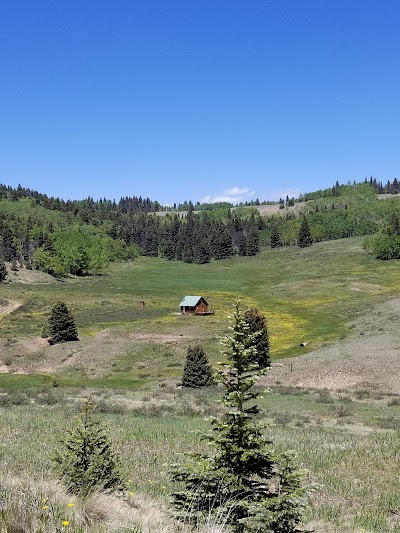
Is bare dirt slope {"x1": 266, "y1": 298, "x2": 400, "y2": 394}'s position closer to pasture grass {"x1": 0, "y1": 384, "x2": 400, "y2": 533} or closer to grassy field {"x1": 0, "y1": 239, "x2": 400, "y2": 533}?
grassy field {"x1": 0, "y1": 239, "x2": 400, "y2": 533}

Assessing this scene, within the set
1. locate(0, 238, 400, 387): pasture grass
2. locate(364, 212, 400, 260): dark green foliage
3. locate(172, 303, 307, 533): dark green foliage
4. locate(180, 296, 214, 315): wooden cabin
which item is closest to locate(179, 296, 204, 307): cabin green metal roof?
locate(180, 296, 214, 315): wooden cabin

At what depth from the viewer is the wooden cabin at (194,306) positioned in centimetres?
8525

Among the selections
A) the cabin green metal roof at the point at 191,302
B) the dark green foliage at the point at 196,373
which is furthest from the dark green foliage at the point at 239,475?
the cabin green metal roof at the point at 191,302

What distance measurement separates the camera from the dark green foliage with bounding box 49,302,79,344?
63.3 metres

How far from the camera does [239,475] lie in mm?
7809

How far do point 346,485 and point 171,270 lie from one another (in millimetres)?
172849

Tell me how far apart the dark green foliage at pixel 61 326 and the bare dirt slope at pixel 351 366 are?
93.6ft

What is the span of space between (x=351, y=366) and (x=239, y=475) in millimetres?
39806

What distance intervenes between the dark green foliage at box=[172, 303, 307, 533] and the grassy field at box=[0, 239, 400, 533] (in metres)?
0.58

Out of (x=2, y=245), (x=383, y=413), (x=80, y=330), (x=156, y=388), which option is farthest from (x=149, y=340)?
(x=2, y=245)

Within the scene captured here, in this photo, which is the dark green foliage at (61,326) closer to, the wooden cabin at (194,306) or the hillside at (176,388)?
the hillside at (176,388)

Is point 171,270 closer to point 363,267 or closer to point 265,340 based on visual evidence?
point 363,267

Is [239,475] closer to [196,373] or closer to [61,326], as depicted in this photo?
[196,373]

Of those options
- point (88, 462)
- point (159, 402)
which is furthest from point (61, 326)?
point (88, 462)
